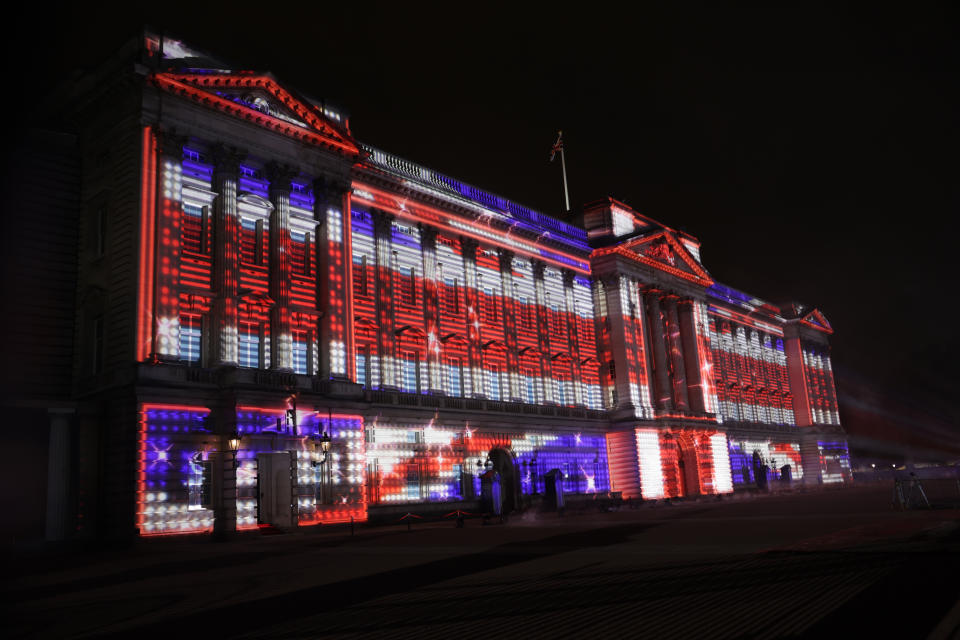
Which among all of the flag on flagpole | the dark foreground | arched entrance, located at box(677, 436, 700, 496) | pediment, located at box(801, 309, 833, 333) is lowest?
the dark foreground

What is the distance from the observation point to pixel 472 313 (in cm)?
5312

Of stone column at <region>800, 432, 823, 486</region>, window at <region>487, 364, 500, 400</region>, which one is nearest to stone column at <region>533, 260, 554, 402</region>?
window at <region>487, 364, 500, 400</region>

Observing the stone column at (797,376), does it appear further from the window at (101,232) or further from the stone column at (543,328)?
the window at (101,232)

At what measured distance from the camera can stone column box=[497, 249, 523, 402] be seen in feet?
181

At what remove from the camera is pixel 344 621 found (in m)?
11.8

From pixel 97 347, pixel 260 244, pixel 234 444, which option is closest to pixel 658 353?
pixel 260 244

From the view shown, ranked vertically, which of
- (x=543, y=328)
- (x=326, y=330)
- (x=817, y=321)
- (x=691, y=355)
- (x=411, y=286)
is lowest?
(x=326, y=330)

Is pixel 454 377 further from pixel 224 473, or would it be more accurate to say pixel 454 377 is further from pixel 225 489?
pixel 225 489

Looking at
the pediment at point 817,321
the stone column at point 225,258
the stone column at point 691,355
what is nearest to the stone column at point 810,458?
the pediment at point 817,321

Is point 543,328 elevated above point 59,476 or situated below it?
above

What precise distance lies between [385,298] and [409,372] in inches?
193

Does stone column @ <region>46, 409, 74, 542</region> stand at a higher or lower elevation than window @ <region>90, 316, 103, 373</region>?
lower

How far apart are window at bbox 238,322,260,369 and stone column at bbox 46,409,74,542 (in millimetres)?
7996

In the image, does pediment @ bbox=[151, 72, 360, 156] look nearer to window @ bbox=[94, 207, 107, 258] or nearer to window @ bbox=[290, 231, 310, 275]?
window @ bbox=[290, 231, 310, 275]
